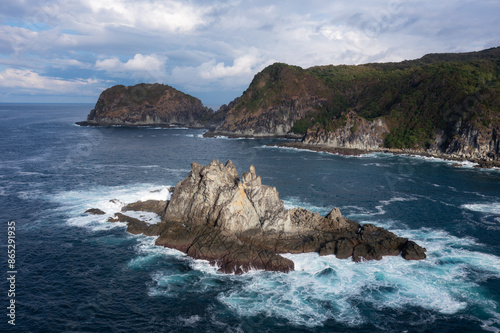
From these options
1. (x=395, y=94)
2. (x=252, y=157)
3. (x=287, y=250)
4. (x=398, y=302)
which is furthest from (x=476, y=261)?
(x=395, y=94)

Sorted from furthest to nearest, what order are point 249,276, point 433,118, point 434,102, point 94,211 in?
1. point 434,102
2. point 433,118
3. point 94,211
4. point 249,276

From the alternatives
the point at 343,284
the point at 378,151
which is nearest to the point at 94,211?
the point at 343,284

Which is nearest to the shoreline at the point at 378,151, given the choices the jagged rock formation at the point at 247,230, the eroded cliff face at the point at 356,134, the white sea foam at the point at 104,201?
the eroded cliff face at the point at 356,134

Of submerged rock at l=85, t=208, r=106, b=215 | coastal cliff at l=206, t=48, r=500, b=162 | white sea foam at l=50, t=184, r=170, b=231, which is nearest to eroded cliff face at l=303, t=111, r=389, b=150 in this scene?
coastal cliff at l=206, t=48, r=500, b=162

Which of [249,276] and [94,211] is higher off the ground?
[94,211]

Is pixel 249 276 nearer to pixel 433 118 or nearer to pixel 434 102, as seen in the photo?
pixel 433 118

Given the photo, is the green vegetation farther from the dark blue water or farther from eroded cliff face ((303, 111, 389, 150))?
the dark blue water

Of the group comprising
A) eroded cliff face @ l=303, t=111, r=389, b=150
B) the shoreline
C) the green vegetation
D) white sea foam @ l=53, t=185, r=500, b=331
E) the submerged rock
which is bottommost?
white sea foam @ l=53, t=185, r=500, b=331
